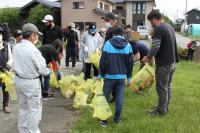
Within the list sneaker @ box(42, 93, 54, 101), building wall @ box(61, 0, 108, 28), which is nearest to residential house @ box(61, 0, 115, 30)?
building wall @ box(61, 0, 108, 28)

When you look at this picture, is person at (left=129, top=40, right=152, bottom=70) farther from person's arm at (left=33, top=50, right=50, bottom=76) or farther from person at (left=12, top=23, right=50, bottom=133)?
person's arm at (left=33, top=50, right=50, bottom=76)

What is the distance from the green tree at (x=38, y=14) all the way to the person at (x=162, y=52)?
32822 millimetres

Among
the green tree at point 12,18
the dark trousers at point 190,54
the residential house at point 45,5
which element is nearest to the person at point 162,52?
the dark trousers at point 190,54

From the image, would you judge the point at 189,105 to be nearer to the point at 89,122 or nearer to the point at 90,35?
the point at 89,122

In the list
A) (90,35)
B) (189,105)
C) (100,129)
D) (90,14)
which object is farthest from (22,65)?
(90,14)

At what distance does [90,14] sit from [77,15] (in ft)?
5.12

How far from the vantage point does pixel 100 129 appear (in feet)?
20.6

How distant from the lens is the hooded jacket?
6.18 m

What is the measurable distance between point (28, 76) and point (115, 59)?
155cm

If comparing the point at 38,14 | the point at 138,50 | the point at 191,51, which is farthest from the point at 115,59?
the point at 38,14

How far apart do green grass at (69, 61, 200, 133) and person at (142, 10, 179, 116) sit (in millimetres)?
477

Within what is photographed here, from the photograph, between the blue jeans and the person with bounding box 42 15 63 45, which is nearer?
the blue jeans

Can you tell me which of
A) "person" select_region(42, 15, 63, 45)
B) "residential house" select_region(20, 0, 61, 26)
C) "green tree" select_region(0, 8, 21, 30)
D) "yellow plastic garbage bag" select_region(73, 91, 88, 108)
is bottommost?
"yellow plastic garbage bag" select_region(73, 91, 88, 108)

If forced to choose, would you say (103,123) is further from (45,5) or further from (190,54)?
(45,5)
